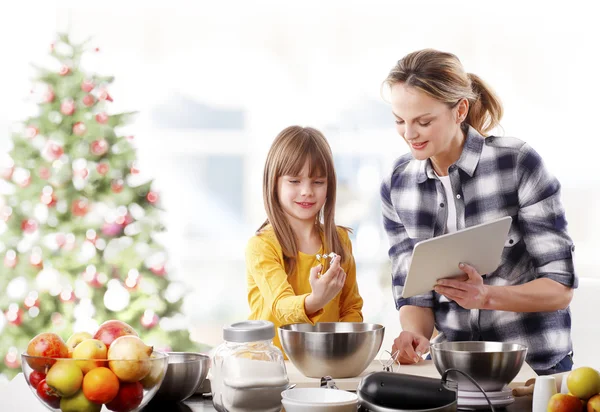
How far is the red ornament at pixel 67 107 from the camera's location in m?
4.09

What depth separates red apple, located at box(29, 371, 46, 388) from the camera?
1.25 m

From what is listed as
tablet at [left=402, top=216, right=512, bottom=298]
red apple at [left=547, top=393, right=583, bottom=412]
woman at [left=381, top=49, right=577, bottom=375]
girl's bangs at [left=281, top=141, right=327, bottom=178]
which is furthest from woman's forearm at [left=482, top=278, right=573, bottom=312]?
red apple at [left=547, top=393, right=583, bottom=412]

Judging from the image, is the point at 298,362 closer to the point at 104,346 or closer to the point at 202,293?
the point at 104,346

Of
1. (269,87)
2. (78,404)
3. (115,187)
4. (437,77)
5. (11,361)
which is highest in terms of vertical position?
(269,87)

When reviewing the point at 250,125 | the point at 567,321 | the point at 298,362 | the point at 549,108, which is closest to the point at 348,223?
the point at 250,125

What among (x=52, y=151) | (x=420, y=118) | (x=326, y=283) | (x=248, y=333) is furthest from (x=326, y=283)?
(x=52, y=151)

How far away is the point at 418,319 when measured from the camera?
225 centimetres

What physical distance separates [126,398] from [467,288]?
0.96 meters

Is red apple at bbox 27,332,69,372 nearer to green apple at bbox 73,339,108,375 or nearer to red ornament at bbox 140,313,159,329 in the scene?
green apple at bbox 73,339,108,375

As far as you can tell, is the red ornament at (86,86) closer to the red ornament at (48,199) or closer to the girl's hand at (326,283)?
the red ornament at (48,199)

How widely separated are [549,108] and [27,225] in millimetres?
3609

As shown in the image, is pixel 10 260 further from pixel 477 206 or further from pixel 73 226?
pixel 477 206

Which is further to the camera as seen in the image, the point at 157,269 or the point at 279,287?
the point at 157,269

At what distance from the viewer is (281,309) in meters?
2.09
